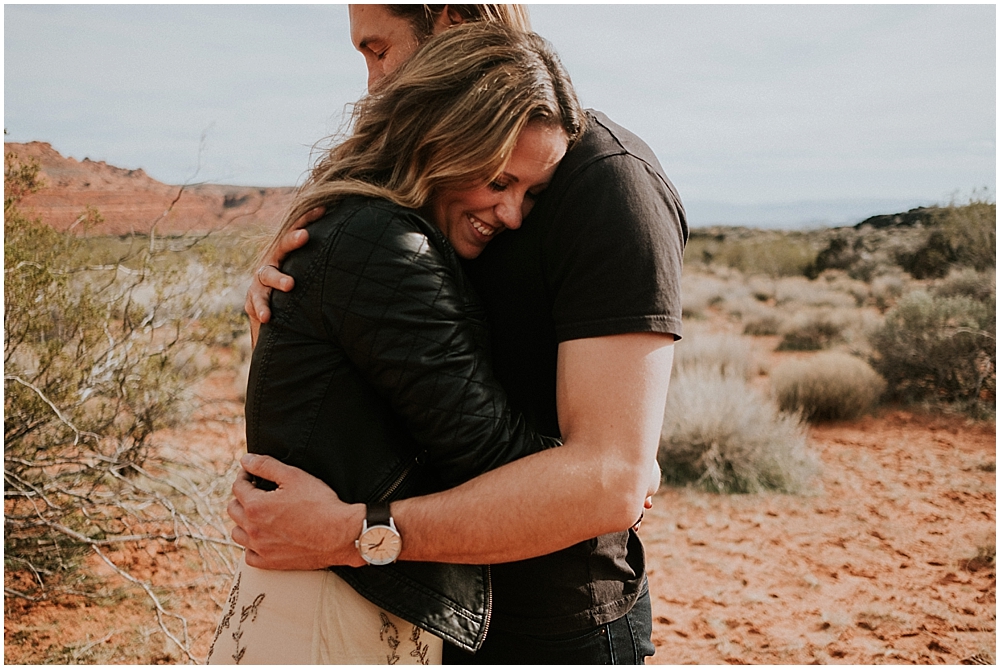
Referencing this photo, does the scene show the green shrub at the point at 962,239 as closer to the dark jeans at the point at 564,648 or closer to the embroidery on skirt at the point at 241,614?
the dark jeans at the point at 564,648

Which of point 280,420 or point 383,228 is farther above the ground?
point 383,228

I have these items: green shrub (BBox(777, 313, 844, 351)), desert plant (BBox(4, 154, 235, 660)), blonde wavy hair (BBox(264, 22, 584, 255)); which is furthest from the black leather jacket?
green shrub (BBox(777, 313, 844, 351))

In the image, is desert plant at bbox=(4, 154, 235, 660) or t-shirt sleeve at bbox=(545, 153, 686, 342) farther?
desert plant at bbox=(4, 154, 235, 660)

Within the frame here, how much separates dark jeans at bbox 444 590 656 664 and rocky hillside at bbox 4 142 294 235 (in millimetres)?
4106

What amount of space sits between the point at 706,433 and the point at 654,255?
7.07 meters

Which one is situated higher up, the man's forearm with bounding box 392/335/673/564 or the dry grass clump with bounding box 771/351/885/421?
the man's forearm with bounding box 392/335/673/564

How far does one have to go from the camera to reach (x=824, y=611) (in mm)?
5664

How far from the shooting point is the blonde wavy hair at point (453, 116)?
142 cm

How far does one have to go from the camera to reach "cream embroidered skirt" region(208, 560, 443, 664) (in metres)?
1.31

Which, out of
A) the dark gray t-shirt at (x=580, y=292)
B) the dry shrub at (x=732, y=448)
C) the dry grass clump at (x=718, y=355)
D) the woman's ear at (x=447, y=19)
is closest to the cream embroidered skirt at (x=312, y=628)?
the dark gray t-shirt at (x=580, y=292)

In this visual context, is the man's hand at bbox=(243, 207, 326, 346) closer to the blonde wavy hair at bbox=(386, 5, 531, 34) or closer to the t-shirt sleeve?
the t-shirt sleeve

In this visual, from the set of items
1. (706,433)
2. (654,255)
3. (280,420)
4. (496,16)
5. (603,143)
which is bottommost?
(706,433)

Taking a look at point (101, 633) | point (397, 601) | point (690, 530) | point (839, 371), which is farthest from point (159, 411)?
point (839, 371)

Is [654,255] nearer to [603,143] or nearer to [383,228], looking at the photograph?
[603,143]
